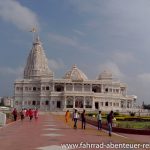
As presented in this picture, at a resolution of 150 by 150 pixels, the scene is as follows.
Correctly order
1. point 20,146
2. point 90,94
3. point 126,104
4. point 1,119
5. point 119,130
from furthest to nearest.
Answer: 1. point 126,104
2. point 90,94
3. point 1,119
4. point 119,130
5. point 20,146

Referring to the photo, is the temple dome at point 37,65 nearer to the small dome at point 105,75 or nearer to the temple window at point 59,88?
the temple window at point 59,88

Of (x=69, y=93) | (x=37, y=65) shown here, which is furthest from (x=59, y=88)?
(x=37, y=65)

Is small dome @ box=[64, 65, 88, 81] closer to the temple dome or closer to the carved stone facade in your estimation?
the carved stone facade

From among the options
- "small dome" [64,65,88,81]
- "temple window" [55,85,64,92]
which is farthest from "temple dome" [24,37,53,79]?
"small dome" [64,65,88,81]

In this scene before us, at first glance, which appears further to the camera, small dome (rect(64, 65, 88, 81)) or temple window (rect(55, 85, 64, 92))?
temple window (rect(55, 85, 64, 92))

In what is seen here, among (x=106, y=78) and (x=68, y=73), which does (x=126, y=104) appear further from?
(x=68, y=73)

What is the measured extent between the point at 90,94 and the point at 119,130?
269 feet

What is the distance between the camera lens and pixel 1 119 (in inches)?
1244

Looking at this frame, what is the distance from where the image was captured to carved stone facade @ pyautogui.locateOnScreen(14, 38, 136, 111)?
356 ft

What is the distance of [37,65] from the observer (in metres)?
121

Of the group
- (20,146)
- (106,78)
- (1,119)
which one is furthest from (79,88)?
(20,146)

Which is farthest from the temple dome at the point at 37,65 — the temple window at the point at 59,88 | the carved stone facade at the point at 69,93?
the temple window at the point at 59,88

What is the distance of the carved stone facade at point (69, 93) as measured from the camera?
10850 cm

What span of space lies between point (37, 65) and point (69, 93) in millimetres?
19192
